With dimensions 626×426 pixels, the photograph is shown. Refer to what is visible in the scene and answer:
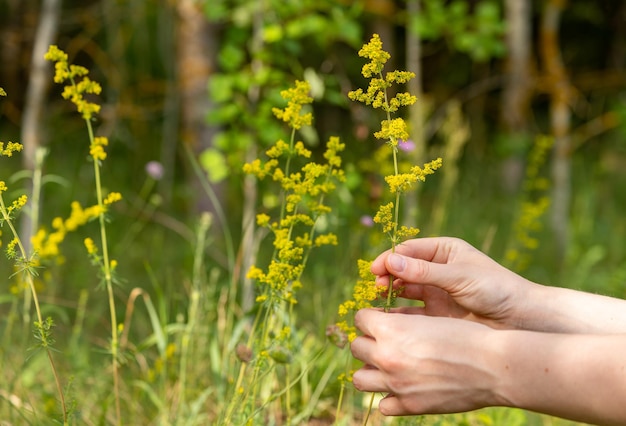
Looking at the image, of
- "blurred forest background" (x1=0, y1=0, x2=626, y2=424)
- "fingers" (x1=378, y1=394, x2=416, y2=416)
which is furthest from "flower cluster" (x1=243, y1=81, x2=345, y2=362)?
"blurred forest background" (x1=0, y1=0, x2=626, y2=424)

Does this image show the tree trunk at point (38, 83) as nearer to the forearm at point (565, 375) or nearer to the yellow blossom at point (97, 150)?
the yellow blossom at point (97, 150)

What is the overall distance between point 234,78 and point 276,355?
1.80 metres

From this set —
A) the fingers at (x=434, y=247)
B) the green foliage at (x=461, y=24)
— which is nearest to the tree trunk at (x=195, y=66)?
the green foliage at (x=461, y=24)

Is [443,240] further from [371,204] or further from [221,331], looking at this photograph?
[371,204]

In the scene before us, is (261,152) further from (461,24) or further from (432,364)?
(432,364)

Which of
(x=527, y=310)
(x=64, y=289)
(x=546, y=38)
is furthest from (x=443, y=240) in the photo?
(x=546, y=38)

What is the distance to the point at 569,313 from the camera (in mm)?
1525

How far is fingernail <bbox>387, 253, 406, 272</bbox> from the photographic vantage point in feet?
4.32

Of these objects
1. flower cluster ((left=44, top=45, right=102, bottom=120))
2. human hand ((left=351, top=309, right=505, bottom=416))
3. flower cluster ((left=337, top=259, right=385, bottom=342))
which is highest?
flower cluster ((left=44, top=45, right=102, bottom=120))

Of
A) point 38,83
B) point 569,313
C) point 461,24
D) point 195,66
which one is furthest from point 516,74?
point 569,313

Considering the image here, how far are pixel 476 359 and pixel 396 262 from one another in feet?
0.68

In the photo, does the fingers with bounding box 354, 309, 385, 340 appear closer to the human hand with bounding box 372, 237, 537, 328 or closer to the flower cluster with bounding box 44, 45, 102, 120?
the human hand with bounding box 372, 237, 537, 328

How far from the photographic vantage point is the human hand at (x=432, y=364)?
1.23 metres

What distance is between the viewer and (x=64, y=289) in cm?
379
